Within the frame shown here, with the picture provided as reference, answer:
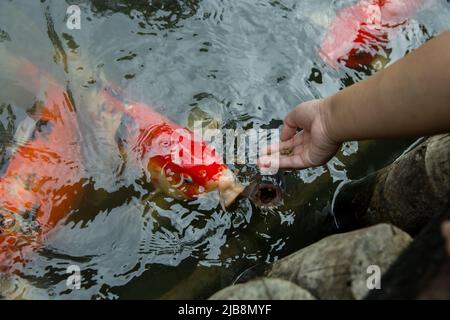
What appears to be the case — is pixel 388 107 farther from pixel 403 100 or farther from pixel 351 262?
pixel 351 262

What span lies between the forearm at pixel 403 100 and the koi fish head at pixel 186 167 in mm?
907

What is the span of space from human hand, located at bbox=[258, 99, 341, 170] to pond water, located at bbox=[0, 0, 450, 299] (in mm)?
340

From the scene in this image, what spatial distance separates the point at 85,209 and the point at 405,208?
2.17 m

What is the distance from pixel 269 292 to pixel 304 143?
1302 millimetres

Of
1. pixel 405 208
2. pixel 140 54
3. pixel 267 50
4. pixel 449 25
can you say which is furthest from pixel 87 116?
pixel 449 25

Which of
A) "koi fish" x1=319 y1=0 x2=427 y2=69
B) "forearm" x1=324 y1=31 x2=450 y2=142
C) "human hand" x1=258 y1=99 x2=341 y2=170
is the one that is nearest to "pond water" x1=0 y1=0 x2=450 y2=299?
"koi fish" x1=319 y1=0 x2=427 y2=69

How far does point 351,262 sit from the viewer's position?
232 centimetres

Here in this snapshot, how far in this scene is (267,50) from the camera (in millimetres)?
4395

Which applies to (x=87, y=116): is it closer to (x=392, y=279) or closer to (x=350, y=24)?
(x=350, y=24)

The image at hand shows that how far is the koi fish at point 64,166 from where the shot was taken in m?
3.42

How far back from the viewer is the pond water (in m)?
3.45

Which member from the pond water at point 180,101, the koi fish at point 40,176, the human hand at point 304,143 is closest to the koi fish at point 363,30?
the pond water at point 180,101

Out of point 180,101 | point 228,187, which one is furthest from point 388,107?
point 180,101

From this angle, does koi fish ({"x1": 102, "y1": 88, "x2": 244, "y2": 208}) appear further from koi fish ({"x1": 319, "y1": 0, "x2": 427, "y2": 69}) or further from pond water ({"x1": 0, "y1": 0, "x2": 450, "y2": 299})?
koi fish ({"x1": 319, "y1": 0, "x2": 427, "y2": 69})
